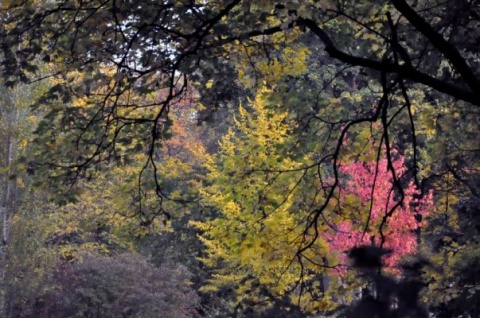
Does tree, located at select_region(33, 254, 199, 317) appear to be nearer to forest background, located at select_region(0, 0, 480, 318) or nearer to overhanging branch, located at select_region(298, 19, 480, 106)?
forest background, located at select_region(0, 0, 480, 318)

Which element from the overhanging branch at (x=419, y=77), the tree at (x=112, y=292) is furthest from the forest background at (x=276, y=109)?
the tree at (x=112, y=292)

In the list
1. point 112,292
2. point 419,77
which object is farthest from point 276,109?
point 112,292

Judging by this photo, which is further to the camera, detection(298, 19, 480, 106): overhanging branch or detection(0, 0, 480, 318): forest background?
detection(0, 0, 480, 318): forest background

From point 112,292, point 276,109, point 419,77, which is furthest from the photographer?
point 112,292

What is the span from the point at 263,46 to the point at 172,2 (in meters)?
1.30

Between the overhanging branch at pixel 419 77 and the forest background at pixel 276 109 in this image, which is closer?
the overhanging branch at pixel 419 77

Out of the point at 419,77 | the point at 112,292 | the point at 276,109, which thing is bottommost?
the point at 419,77

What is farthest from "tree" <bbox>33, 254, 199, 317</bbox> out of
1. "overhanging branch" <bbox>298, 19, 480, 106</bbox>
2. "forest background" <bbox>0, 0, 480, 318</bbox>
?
"overhanging branch" <bbox>298, 19, 480, 106</bbox>

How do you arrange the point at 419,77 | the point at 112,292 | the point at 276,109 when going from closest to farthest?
the point at 419,77 → the point at 276,109 → the point at 112,292

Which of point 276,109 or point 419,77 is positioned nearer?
point 419,77

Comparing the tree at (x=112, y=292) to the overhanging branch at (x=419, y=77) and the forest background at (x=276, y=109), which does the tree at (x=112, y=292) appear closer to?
the forest background at (x=276, y=109)

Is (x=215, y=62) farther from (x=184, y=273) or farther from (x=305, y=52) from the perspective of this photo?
(x=184, y=273)

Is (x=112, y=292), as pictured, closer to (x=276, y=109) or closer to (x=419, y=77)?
(x=276, y=109)

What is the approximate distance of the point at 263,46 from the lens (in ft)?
28.6
